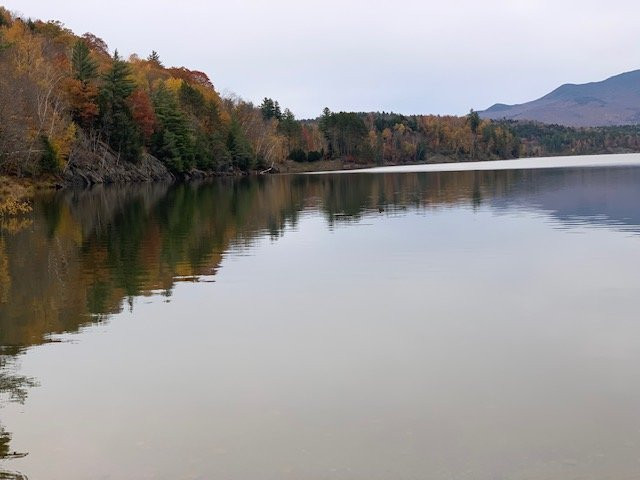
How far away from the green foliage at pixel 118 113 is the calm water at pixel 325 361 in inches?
2856

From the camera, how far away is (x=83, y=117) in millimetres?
95188

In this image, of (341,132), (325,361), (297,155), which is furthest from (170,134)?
(325,361)

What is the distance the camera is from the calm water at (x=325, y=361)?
8.77m

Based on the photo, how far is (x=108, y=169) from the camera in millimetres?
99812

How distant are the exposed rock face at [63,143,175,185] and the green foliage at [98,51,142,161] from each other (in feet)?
6.97

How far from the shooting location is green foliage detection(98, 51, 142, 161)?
9750cm

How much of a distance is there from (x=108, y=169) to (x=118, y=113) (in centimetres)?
811

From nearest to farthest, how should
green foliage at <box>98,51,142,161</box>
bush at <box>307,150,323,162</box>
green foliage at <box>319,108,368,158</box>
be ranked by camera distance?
green foliage at <box>98,51,142,161</box>
bush at <box>307,150,323,162</box>
green foliage at <box>319,108,368,158</box>

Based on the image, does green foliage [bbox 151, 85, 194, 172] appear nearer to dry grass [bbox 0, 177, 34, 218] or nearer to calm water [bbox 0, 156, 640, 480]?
dry grass [bbox 0, 177, 34, 218]

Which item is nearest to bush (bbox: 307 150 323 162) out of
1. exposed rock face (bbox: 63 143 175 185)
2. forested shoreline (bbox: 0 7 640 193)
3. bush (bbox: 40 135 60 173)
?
forested shoreline (bbox: 0 7 640 193)

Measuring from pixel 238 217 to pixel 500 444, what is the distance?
116 ft

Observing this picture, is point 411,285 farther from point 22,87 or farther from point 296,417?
point 22,87

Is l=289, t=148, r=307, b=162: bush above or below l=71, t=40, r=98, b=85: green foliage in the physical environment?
below

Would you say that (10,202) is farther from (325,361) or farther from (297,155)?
(297,155)
